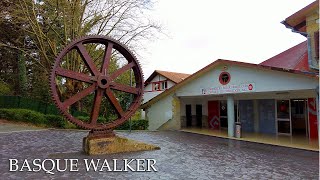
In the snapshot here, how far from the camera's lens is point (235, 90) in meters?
13.9

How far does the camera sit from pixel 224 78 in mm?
14680

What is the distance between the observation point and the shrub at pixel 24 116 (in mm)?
20422

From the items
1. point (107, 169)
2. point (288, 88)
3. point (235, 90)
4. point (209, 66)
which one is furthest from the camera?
point (209, 66)

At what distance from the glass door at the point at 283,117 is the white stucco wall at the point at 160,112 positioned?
674 cm

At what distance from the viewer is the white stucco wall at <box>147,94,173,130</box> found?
1913 centimetres

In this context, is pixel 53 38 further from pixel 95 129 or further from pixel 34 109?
pixel 95 129

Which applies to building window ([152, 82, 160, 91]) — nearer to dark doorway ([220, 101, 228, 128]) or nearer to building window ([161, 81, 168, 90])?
building window ([161, 81, 168, 90])

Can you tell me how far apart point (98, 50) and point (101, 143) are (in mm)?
13308

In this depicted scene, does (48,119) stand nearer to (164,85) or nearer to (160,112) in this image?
(160,112)

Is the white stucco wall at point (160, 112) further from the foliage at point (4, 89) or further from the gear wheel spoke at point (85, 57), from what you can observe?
the foliage at point (4, 89)

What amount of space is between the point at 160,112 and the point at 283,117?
817 centimetres

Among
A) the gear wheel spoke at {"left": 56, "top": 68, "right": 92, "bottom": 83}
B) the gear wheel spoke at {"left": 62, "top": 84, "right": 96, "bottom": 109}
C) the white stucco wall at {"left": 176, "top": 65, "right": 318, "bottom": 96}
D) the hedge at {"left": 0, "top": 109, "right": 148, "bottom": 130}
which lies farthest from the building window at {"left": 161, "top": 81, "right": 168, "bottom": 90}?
the gear wheel spoke at {"left": 56, "top": 68, "right": 92, "bottom": 83}

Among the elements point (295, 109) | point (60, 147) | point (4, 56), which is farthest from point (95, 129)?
point (4, 56)

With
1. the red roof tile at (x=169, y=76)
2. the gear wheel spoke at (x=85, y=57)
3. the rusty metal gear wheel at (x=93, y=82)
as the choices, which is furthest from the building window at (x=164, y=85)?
the gear wheel spoke at (x=85, y=57)
